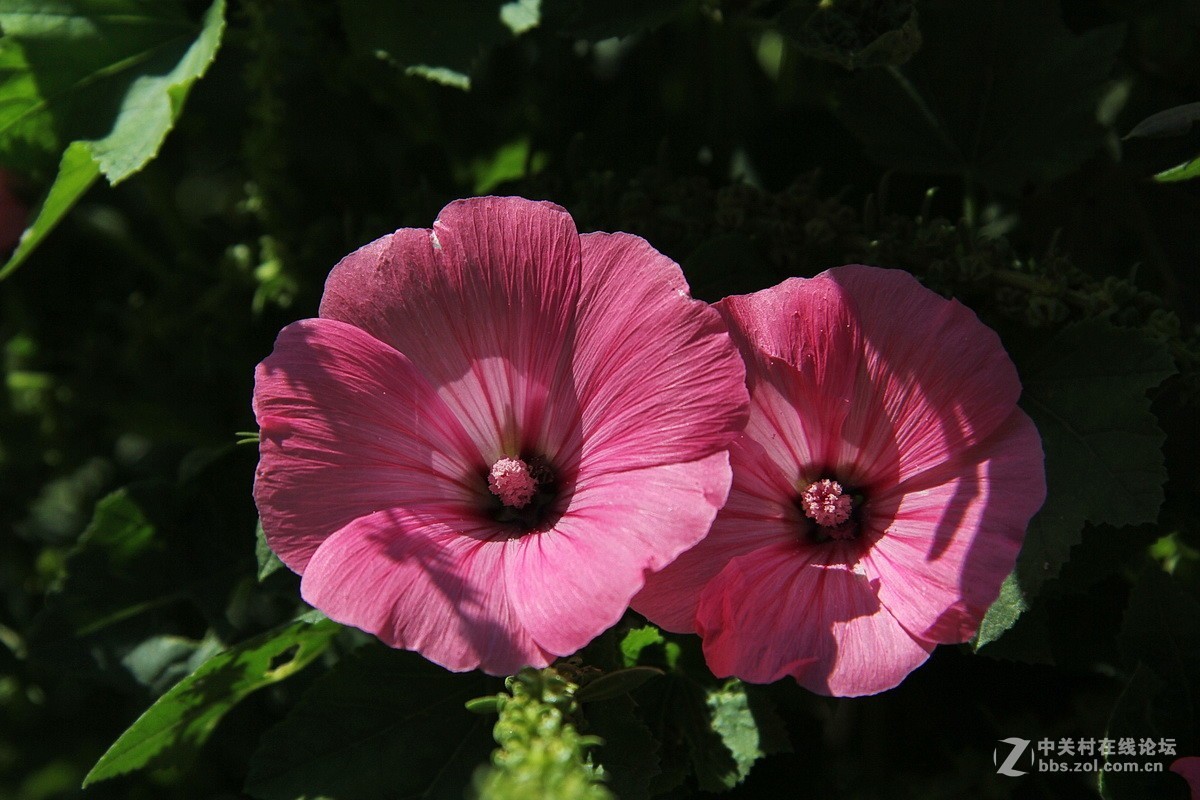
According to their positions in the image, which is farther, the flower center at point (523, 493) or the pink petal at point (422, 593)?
the flower center at point (523, 493)

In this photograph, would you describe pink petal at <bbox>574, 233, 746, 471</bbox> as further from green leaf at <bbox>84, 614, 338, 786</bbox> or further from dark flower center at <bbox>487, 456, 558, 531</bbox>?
Answer: green leaf at <bbox>84, 614, 338, 786</bbox>

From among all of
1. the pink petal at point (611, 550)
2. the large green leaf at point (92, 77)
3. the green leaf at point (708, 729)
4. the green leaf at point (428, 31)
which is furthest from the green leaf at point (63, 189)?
the green leaf at point (708, 729)

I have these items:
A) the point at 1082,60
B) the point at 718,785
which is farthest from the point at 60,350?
the point at 1082,60

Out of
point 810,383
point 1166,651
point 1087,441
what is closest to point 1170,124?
point 1087,441

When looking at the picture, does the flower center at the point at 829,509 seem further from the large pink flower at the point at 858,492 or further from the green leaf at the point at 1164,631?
the green leaf at the point at 1164,631

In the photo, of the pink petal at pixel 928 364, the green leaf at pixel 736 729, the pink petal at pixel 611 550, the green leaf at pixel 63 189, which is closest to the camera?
the pink petal at pixel 611 550

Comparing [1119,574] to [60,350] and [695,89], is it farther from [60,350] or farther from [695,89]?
[60,350]

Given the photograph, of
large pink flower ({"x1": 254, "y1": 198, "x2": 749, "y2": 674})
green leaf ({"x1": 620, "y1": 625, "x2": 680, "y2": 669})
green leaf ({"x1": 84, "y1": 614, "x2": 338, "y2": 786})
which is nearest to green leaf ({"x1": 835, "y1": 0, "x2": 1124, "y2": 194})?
large pink flower ({"x1": 254, "y1": 198, "x2": 749, "y2": 674})
